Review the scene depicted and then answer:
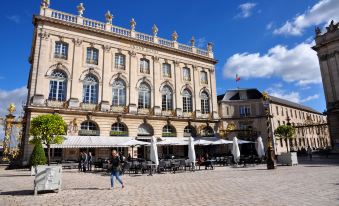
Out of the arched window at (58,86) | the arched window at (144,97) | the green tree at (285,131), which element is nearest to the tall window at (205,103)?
the arched window at (144,97)

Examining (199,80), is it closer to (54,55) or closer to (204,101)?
(204,101)

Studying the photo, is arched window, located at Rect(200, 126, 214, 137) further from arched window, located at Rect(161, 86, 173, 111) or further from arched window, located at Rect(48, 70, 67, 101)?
arched window, located at Rect(48, 70, 67, 101)

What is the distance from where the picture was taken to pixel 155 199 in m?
7.41

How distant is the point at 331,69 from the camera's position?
32.0 metres

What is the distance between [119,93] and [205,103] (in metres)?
12.0

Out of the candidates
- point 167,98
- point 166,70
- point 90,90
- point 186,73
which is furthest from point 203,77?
point 90,90

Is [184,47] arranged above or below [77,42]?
above

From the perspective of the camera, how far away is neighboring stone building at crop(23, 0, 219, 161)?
22984 mm

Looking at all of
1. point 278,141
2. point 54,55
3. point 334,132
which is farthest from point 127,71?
point 278,141

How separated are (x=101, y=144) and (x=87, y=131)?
2912 millimetres

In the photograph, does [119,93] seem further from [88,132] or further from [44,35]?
[44,35]

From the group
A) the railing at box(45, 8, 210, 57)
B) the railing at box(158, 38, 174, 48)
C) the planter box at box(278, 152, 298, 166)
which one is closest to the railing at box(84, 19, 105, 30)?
the railing at box(45, 8, 210, 57)

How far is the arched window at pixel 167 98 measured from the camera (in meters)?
29.8

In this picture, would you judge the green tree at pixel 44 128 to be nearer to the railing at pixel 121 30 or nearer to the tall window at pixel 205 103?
the railing at pixel 121 30
